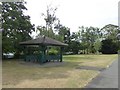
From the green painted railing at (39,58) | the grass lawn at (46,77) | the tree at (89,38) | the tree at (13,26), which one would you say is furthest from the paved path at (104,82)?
the tree at (89,38)

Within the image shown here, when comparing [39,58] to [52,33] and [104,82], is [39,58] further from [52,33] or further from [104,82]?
[52,33]

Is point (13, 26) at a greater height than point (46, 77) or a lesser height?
greater

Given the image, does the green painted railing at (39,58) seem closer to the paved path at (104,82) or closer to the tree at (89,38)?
the paved path at (104,82)

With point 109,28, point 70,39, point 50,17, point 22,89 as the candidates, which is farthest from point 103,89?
point 109,28

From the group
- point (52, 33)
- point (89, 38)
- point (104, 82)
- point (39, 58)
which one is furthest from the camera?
point (89, 38)

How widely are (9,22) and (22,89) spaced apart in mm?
20028

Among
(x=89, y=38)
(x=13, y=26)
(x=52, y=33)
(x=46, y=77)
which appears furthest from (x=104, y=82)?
(x=89, y=38)

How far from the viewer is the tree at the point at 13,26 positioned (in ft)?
91.3

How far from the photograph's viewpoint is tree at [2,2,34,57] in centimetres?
2783

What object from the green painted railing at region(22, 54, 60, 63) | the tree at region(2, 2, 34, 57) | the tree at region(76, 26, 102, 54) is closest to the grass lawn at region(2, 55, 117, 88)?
the green painted railing at region(22, 54, 60, 63)

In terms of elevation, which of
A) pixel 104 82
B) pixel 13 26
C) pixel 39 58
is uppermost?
pixel 13 26

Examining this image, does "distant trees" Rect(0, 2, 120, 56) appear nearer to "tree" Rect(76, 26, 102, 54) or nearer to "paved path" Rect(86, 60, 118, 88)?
"tree" Rect(76, 26, 102, 54)

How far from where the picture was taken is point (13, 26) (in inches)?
1133

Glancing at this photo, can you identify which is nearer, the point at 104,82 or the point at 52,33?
the point at 104,82
